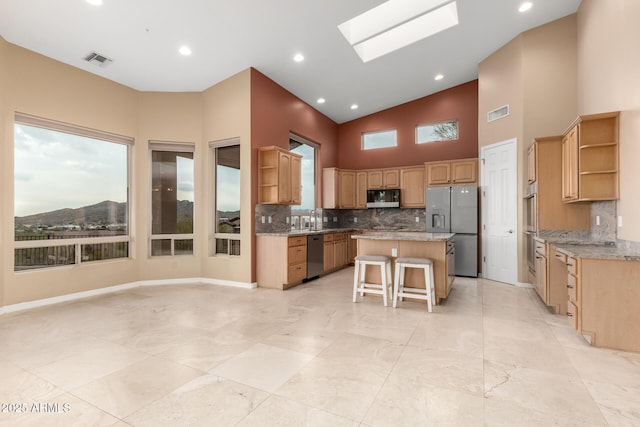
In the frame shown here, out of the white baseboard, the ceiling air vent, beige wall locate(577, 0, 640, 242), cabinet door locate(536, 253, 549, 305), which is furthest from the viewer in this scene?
the ceiling air vent

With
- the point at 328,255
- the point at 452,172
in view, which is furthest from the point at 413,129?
the point at 328,255

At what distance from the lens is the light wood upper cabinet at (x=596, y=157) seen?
3479 millimetres

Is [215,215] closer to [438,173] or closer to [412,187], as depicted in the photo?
[412,187]

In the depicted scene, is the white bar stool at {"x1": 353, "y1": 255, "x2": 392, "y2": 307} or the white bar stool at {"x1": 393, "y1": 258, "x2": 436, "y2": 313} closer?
the white bar stool at {"x1": 393, "y1": 258, "x2": 436, "y2": 313}

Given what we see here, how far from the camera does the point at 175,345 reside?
295 centimetres

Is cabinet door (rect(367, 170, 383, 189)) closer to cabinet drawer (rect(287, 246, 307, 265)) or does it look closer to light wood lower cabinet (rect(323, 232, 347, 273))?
light wood lower cabinet (rect(323, 232, 347, 273))

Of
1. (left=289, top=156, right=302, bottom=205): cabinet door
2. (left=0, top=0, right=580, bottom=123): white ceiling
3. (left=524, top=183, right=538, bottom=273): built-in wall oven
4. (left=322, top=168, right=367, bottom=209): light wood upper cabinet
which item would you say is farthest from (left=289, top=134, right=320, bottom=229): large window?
(left=524, top=183, right=538, bottom=273): built-in wall oven

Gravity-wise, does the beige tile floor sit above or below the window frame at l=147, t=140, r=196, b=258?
below

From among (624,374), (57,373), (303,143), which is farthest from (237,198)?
(624,374)

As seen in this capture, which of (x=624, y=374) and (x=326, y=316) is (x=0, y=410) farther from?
(x=624, y=374)

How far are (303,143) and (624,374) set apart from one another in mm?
6206

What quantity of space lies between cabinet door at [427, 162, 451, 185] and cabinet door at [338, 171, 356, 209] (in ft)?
6.38

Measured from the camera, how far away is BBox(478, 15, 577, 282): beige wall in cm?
498

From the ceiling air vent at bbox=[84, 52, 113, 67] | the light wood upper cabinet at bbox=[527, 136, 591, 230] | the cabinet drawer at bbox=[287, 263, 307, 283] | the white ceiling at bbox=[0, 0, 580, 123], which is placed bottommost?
the cabinet drawer at bbox=[287, 263, 307, 283]
